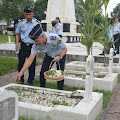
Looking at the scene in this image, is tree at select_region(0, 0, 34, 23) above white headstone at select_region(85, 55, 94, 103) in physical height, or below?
above

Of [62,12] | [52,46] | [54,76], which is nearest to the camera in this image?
[54,76]

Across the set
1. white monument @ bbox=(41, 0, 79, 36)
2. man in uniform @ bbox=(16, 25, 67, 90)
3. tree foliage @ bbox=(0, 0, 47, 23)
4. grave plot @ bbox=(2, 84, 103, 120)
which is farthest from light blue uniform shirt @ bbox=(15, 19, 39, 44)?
tree foliage @ bbox=(0, 0, 47, 23)

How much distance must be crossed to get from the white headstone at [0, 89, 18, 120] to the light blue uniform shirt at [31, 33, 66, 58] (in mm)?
1746

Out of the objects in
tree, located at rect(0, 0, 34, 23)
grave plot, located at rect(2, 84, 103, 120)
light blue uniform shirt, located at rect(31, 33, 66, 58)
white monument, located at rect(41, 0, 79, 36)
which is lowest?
grave plot, located at rect(2, 84, 103, 120)

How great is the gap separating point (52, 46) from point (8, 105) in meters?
2.05

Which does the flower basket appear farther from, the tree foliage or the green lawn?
the tree foliage

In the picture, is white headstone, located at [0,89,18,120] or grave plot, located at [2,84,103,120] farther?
grave plot, located at [2,84,103,120]

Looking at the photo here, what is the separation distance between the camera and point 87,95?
3.31 meters

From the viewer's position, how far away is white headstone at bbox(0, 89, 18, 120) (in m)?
1.89

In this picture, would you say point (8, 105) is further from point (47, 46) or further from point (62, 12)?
point (62, 12)

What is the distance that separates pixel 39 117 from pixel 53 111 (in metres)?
0.25

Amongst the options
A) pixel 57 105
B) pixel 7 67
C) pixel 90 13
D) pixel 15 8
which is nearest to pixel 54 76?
pixel 57 105

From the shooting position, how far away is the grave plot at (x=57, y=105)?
3004 mm

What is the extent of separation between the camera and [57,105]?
3463 millimetres
